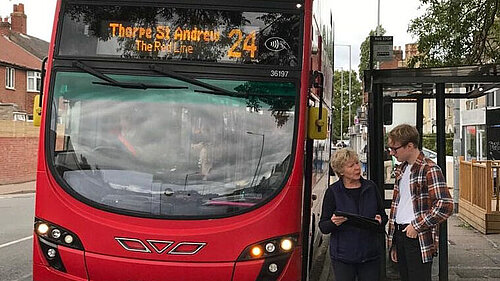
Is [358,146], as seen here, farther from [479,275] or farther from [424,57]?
[479,275]

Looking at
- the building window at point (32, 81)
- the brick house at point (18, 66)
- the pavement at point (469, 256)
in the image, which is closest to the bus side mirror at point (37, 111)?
the pavement at point (469, 256)

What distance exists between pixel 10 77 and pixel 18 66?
85cm

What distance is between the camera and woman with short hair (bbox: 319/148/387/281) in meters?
5.12

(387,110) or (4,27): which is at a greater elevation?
(4,27)

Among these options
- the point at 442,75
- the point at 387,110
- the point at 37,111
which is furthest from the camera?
the point at 387,110

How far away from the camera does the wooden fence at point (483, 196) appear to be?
39.0 feet

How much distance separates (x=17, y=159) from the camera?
98.4 ft

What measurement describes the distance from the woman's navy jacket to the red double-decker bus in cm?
31

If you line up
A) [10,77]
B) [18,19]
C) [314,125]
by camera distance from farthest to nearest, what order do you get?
[18,19], [10,77], [314,125]

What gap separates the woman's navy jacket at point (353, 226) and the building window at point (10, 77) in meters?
38.1

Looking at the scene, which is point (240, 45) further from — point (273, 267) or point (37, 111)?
point (37, 111)

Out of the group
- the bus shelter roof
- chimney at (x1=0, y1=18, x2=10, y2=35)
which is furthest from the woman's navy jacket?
chimney at (x1=0, y1=18, x2=10, y2=35)

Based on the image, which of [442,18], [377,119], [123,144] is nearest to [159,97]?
[123,144]

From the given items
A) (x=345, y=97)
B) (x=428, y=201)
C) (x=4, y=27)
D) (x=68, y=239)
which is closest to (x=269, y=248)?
(x=428, y=201)
